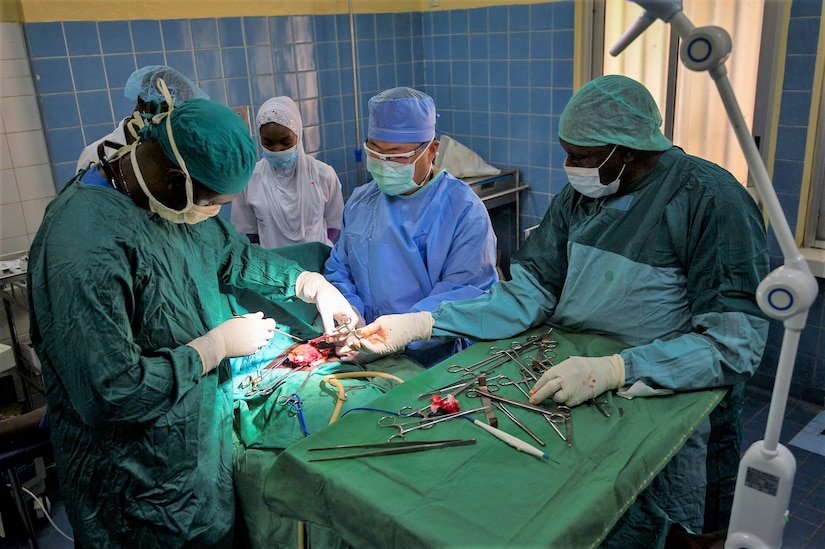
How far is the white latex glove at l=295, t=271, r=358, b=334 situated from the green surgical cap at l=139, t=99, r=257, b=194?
0.71 m

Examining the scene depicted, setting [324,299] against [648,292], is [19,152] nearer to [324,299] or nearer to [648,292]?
[324,299]

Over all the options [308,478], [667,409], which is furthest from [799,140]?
[308,478]

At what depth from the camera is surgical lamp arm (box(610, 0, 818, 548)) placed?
42.9 inches

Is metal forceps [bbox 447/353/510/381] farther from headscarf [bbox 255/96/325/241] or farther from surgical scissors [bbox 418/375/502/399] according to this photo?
headscarf [bbox 255/96/325/241]

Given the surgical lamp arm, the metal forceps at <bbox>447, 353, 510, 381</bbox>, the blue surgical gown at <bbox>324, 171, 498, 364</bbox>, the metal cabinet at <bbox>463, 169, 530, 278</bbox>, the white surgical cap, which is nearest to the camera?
the surgical lamp arm

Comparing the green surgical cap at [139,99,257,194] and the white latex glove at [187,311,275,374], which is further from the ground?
the green surgical cap at [139,99,257,194]

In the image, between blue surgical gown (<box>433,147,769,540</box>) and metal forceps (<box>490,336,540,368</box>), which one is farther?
metal forceps (<box>490,336,540,368</box>)

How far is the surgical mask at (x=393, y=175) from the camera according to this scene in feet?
8.10

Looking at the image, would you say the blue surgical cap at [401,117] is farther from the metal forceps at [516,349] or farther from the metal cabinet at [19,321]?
the metal cabinet at [19,321]

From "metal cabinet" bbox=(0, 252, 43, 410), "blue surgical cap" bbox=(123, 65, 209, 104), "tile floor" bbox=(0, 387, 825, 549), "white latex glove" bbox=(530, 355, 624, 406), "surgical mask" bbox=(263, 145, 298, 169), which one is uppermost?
"blue surgical cap" bbox=(123, 65, 209, 104)

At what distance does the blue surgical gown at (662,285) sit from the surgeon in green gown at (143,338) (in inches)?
31.2

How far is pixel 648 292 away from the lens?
1.90 meters

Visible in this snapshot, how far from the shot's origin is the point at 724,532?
177cm

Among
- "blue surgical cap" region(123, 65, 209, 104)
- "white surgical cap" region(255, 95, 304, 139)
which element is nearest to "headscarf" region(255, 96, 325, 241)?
"white surgical cap" region(255, 95, 304, 139)
